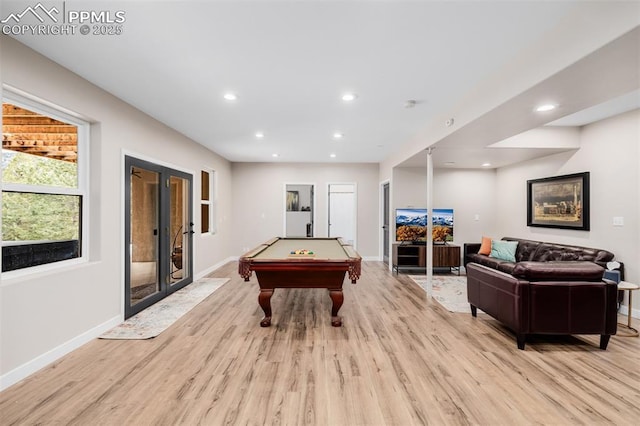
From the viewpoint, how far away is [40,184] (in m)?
2.57

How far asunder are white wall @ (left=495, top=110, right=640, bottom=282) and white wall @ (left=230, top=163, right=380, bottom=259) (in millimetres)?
3902

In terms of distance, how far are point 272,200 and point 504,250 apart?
17.5 feet

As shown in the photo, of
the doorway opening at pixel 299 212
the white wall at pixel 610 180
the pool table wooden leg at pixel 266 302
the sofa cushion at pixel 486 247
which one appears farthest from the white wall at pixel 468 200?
the pool table wooden leg at pixel 266 302

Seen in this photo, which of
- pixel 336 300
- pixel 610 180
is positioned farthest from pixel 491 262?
pixel 336 300

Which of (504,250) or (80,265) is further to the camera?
(504,250)

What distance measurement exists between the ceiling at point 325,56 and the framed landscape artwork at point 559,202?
110 centimetres

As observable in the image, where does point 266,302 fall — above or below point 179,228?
below

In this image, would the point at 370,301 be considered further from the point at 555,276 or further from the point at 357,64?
the point at 357,64

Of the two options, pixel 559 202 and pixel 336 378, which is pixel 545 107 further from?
pixel 336 378

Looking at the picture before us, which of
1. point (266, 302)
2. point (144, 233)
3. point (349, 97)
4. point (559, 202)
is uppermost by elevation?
point (349, 97)

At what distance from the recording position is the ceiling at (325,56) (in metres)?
1.87

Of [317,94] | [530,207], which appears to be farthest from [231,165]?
[530,207]

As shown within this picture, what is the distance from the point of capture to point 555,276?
2715mm

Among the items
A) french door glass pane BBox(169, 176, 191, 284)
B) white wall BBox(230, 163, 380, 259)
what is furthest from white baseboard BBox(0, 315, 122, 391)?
white wall BBox(230, 163, 380, 259)
